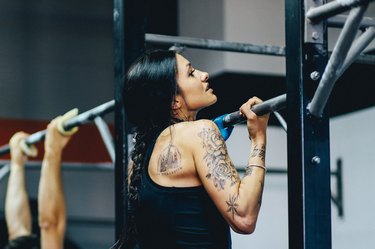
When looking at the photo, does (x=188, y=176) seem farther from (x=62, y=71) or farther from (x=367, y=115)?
(x=62, y=71)

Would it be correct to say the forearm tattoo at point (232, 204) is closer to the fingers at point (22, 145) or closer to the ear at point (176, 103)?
the ear at point (176, 103)

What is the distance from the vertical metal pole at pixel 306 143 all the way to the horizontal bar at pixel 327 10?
24mm

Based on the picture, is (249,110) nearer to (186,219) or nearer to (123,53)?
(186,219)

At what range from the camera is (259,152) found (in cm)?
196

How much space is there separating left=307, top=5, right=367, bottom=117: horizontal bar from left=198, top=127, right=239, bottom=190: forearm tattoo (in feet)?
0.91

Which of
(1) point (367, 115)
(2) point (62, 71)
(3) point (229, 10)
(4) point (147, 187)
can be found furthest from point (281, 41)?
(4) point (147, 187)

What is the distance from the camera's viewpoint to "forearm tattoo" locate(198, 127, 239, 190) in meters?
1.89

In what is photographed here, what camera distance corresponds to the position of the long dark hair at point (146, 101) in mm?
2041

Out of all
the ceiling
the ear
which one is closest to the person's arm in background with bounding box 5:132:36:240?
the ceiling

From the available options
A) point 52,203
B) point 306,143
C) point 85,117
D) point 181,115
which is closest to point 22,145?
point 52,203

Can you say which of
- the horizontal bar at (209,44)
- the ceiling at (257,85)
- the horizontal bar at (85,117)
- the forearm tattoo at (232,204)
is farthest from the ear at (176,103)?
the ceiling at (257,85)

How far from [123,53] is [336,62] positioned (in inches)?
43.9

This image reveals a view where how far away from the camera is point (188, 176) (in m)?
1.95

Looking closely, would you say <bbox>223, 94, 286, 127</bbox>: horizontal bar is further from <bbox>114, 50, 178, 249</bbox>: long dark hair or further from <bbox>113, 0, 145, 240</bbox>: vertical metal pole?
<bbox>113, 0, 145, 240</bbox>: vertical metal pole
